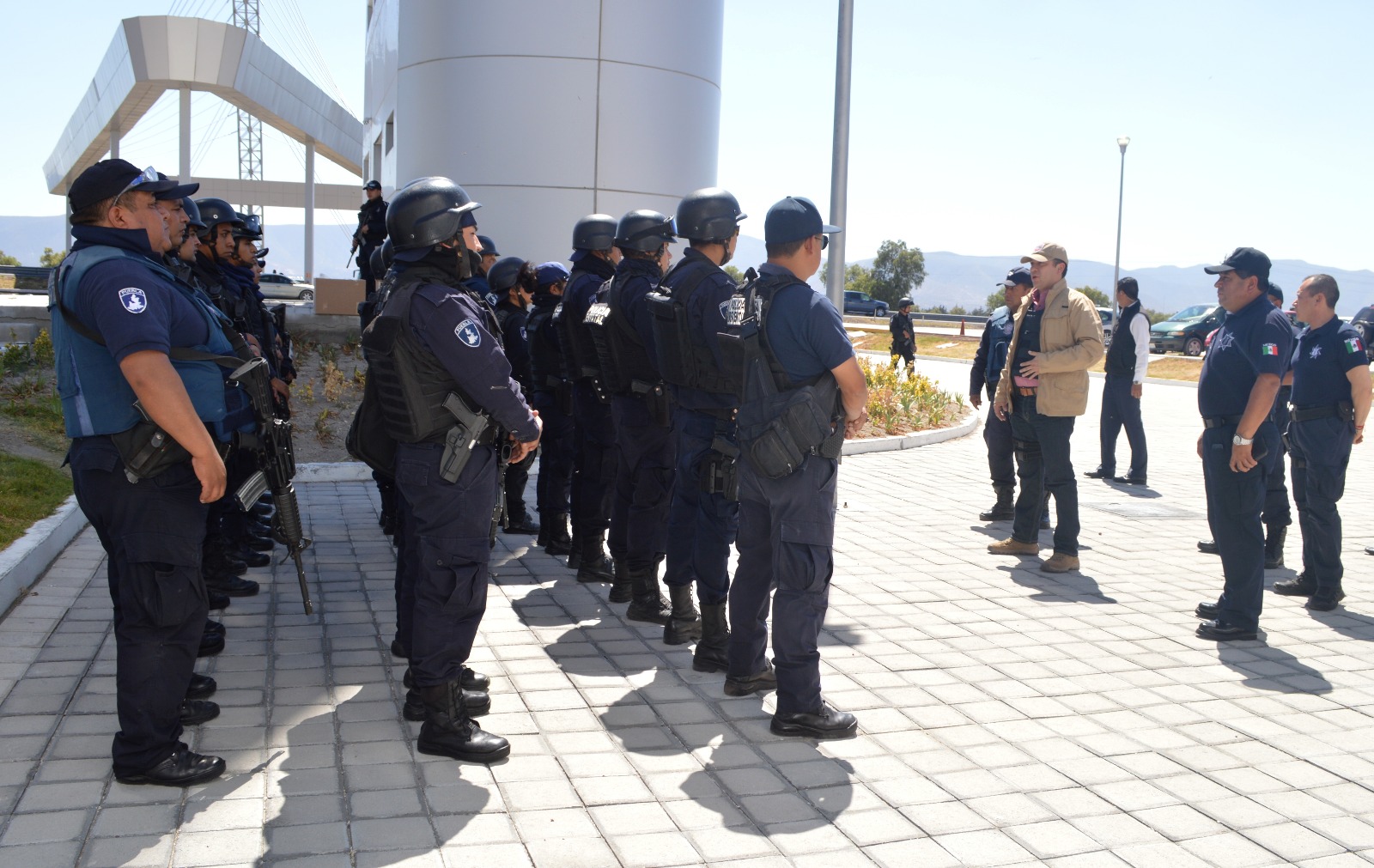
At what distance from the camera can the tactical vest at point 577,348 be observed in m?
6.48

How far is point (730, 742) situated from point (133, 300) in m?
2.69

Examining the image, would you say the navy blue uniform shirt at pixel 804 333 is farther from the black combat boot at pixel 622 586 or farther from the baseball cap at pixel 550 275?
the baseball cap at pixel 550 275

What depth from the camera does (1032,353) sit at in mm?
7559

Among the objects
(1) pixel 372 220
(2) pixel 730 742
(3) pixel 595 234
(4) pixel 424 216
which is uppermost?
(1) pixel 372 220

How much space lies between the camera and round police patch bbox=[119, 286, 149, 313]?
354cm

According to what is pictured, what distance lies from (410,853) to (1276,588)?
585cm

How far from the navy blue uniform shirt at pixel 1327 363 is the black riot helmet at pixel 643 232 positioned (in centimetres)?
400

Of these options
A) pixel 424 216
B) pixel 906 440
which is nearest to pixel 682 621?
pixel 424 216

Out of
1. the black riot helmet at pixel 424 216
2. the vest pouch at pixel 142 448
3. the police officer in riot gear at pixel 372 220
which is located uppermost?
the police officer in riot gear at pixel 372 220

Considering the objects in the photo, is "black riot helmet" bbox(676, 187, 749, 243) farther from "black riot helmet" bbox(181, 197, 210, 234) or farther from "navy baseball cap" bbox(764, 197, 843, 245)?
"black riot helmet" bbox(181, 197, 210, 234)

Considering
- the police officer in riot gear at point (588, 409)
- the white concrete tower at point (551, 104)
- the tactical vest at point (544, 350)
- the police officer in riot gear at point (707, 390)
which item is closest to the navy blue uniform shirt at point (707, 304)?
the police officer in riot gear at point (707, 390)

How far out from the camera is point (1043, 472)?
25.4ft

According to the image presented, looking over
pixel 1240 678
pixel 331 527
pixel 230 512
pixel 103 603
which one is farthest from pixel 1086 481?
pixel 103 603

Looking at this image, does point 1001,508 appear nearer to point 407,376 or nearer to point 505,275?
point 505,275
